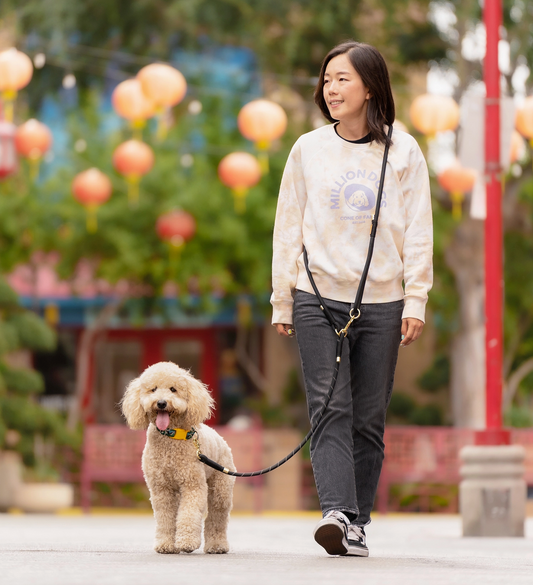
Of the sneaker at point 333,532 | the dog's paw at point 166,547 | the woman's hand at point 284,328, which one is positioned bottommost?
the dog's paw at point 166,547

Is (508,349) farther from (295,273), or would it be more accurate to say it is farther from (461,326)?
(295,273)

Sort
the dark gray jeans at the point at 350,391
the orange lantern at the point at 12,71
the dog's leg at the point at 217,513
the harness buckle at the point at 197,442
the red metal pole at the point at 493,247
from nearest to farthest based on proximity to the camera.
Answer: the dark gray jeans at the point at 350,391 → the harness buckle at the point at 197,442 → the dog's leg at the point at 217,513 → the red metal pole at the point at 493,247 → the orange lantern at the point at 12,71

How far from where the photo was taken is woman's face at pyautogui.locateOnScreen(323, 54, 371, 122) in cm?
520

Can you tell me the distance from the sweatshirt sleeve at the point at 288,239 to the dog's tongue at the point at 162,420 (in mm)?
631

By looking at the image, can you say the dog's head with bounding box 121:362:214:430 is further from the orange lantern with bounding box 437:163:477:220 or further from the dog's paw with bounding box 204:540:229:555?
the orange lantern with bounding box 437:163:477:220

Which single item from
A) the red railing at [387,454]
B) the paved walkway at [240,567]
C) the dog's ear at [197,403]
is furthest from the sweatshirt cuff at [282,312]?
the red railing at [387,454]

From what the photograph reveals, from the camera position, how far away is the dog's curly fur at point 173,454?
527 cm

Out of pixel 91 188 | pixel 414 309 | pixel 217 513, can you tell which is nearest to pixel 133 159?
pixel 91 188

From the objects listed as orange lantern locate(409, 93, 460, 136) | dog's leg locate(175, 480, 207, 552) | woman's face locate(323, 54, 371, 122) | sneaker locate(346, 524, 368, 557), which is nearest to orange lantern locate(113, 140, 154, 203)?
orange lantern locate(409, 93, 460, 136)

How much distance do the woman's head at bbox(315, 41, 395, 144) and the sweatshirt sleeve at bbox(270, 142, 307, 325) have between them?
0.32 m

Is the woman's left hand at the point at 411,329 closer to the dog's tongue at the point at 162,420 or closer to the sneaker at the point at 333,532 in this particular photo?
the sneaker at the point at 333,532

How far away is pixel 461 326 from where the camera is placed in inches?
702

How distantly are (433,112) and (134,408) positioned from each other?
8.58 meters

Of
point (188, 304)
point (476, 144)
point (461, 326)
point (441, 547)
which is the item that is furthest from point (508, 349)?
point (441, 547)
